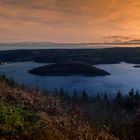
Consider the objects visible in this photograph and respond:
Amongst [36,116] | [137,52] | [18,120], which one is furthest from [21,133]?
[137,52]

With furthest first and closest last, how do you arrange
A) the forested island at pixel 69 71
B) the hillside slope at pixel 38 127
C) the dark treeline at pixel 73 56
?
the dark treeline at pixel 73 56 < the forested island at pixel 69 71 < the hillside slope at pixel 38 127

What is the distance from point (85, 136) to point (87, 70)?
11475 cm

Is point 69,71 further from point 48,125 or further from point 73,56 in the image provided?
point 48,125

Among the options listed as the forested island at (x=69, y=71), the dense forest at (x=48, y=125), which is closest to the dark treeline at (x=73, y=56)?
the forested island at (x=69, y=71)

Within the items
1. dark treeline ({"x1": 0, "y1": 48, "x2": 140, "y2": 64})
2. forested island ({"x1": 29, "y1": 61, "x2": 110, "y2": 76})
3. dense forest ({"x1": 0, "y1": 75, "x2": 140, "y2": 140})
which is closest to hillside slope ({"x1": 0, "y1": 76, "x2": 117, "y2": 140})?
dense forest ({"x1": 0, "y1": 75, "x2": 140, "y2": 140})

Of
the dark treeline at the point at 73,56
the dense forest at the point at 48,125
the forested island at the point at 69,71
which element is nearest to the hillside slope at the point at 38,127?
the dense forest at the point at 48,125

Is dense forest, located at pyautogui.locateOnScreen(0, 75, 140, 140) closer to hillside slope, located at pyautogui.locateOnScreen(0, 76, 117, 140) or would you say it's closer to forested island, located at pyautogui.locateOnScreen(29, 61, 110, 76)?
hillside slope, located at pyautogui.locateOnScreen(0, 76, 117, 140)

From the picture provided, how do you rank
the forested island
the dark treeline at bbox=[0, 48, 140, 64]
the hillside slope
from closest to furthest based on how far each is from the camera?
1. the hillside slope
2. the forested island
3. the dark treeline at bbox=[0, 48, 140, 64]

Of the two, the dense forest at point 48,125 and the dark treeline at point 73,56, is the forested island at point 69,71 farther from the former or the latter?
the dense forest at point 48,125

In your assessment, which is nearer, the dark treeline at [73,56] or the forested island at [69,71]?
the forested island at [69,71]

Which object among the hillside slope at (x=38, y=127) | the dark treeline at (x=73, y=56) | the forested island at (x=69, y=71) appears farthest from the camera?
the dark treeline at (x=73, y=56)

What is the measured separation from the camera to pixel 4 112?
1131 cm

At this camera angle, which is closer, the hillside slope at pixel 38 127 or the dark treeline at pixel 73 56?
the hillside slope at pixel 38 127

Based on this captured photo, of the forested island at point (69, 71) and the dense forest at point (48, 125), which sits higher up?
the dense forest at point (48, 125)
